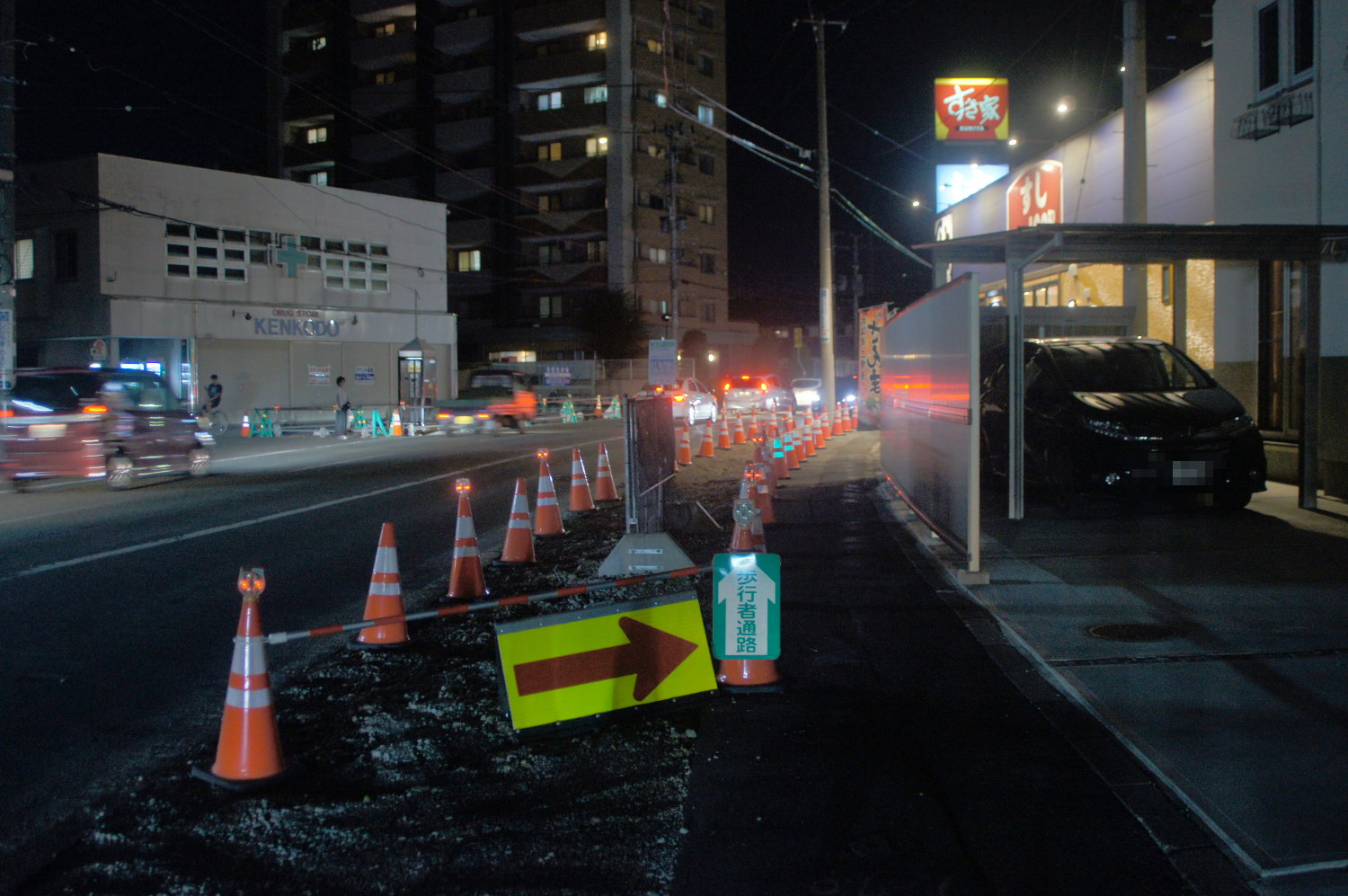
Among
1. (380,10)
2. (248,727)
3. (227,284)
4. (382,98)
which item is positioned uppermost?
(380,10)

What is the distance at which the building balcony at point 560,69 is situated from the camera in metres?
64.1

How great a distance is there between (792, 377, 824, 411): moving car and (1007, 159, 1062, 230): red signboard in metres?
15.8

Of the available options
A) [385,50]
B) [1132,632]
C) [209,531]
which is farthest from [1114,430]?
[385,50]

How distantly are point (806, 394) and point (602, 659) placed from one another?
134 feet

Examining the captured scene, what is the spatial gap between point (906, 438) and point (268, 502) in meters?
8.00

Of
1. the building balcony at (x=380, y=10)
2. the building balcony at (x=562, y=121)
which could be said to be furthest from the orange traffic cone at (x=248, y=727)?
the building balcony at (x=380, y=10)

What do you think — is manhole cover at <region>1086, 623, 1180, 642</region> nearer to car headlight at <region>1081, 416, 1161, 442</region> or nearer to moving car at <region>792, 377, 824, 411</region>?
car headlight at <region>1081, 416, 1161, 442</region>

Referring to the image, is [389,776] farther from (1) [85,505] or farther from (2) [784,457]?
(2) [784,457]

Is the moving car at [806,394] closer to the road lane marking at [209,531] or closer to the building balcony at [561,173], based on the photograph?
the building balcony at [561,173]

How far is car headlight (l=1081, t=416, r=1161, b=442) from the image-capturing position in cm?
1064

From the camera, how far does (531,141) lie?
2665 inches

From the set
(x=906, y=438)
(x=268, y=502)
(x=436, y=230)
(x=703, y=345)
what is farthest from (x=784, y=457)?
(x=703, y=345)

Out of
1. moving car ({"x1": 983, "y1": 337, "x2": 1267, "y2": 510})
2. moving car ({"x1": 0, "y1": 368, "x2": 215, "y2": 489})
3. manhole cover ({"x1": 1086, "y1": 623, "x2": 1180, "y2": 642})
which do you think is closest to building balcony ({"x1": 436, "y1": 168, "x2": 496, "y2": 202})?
moving car ({"x1": 0, "y1": 368, "x2": 215, "y2": 489})

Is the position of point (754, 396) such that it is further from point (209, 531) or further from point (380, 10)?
point (380, 10)
